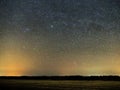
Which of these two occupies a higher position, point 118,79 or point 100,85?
point 118,79

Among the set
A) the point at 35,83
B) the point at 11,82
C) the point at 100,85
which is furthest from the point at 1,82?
the point at 100,85

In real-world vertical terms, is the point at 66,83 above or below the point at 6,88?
below

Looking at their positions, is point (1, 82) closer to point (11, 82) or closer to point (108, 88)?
point (11, 82)

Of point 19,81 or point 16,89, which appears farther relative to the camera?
point 19,81

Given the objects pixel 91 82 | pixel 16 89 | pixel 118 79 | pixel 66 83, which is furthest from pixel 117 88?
pixel 16 89

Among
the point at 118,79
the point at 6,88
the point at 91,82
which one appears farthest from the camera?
the point at 91,82

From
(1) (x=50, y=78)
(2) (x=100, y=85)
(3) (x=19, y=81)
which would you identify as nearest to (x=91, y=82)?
(2) (x=100, y=85)

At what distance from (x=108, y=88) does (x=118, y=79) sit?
836 millimetres

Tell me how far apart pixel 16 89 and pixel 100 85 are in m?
4.05

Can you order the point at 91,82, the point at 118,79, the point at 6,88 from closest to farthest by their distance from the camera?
the point at 6,88
the point at 118,79
the point at 91,82

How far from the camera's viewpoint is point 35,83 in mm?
16172

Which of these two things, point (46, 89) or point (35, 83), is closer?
point (46, 89)

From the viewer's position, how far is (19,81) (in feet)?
50.9

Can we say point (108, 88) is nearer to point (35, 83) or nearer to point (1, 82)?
point (35, 83)
